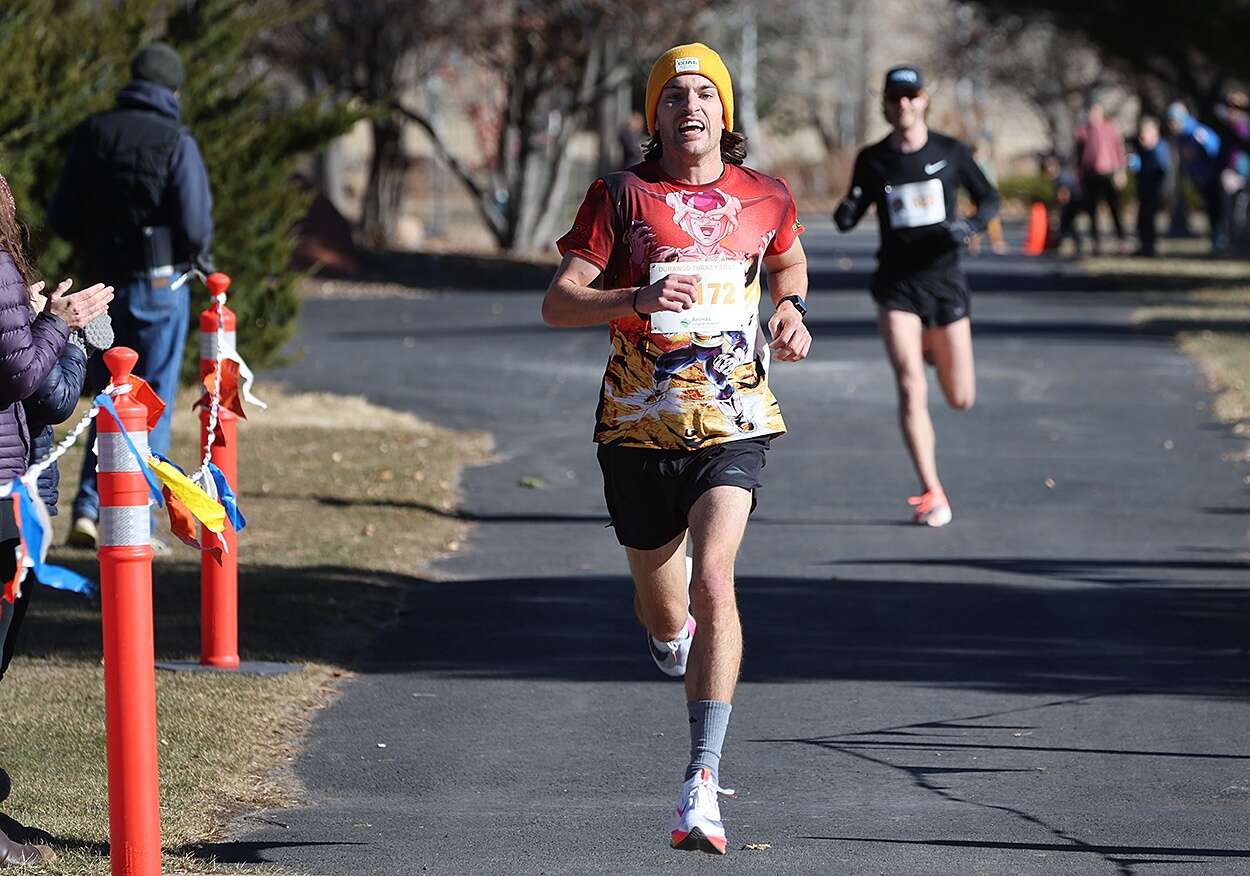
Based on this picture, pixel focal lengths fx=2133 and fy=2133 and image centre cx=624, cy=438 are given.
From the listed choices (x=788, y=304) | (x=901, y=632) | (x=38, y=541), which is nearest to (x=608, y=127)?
(x=901, y=632)

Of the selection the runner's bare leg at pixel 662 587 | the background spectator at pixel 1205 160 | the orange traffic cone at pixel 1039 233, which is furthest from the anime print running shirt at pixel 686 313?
the orange traffic cone at pixel 1039 233

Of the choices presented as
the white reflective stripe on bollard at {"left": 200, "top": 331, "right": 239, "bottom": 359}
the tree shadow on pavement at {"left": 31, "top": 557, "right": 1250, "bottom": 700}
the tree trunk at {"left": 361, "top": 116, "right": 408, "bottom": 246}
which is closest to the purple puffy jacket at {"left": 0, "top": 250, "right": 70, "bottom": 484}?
the white reflective stripe on bollard at {"left": 200, "top": 331, "right": 239, "bottom": 359}

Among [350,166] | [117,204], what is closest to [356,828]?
[117,204]

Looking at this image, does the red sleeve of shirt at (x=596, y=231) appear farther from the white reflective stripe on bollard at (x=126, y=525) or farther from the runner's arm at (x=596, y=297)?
the white reflective stripe on bollard at (x=126, y=525)

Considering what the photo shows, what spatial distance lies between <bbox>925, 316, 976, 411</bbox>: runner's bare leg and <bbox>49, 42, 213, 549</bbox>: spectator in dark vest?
11.4 ft

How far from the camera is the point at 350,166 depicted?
69.5 m

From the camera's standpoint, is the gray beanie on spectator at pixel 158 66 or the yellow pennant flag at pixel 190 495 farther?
the gray beanie on spectator at pixel 158 66

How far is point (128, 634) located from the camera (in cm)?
448

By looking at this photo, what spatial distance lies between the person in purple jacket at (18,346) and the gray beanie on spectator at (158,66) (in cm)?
488

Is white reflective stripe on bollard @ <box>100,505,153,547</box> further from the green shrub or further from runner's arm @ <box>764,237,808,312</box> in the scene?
the green shrub

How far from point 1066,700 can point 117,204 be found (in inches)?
193

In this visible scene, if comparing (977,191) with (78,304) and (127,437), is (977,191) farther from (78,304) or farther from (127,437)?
(127,437)

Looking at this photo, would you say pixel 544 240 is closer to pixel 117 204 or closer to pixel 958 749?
pixel 117 204

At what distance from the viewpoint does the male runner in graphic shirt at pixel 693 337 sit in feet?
17.5
